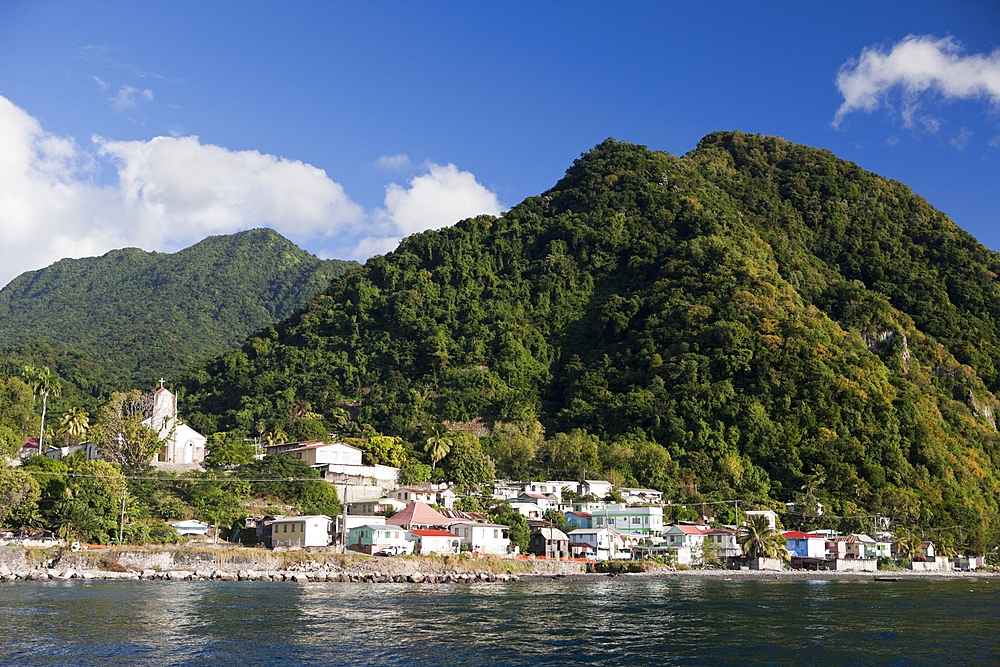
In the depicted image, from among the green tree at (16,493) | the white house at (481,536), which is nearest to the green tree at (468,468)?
the white house at (481,536)

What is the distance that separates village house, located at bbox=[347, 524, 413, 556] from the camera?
66.5 m

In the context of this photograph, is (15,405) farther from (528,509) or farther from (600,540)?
(600,540)

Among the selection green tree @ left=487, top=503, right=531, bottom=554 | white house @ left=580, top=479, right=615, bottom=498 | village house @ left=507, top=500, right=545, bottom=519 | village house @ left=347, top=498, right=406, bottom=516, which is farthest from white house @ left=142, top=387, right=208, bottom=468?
white house @ left=580, top=479, right=615, bottom=498

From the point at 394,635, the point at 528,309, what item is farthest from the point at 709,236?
the point at 394,635

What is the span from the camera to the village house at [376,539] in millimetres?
66500

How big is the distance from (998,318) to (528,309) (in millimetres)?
87018

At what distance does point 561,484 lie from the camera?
96812 millimetres

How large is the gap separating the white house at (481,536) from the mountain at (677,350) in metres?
28.3

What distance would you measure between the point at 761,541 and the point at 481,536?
1151 inches

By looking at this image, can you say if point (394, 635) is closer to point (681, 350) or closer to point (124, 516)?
point (124, 516)

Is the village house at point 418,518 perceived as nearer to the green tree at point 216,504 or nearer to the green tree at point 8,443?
the green tree at point 216,504

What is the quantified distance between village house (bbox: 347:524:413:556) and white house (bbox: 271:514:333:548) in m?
2.15

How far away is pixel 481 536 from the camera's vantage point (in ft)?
237

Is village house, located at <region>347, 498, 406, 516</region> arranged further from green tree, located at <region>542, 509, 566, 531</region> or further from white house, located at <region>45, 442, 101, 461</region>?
white house, located at <region>45, 442, 101, 461</region>
